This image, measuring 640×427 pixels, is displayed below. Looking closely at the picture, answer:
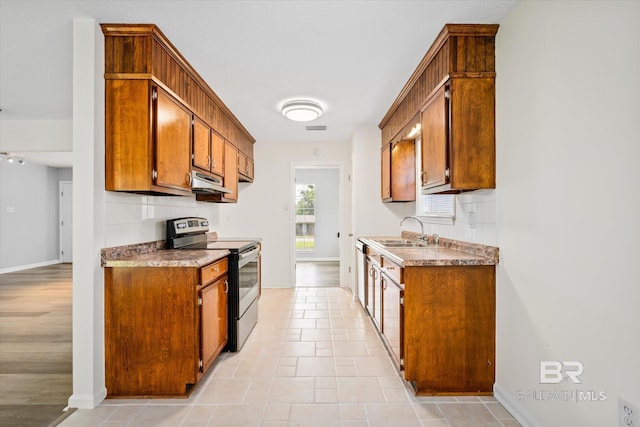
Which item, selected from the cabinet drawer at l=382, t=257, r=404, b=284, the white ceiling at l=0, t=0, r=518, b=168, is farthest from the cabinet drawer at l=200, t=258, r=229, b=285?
the white ceiling at l=0, t=0, r=518, b=168

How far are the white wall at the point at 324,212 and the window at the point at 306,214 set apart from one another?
0.28 ft

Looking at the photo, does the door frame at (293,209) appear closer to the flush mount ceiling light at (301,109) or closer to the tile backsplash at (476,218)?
the flush mount ceiling light at (301,109)

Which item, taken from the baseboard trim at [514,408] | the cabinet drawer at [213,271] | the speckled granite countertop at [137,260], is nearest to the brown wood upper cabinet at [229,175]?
the cabinet drawer at [213,271]

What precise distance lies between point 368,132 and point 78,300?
12.3 ft

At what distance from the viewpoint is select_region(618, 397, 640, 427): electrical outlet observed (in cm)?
126

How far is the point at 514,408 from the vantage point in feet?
6.51

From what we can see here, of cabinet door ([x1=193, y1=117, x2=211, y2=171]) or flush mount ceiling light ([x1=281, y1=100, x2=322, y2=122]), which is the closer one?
cabinet door ([x1=193, y1=117, x2=211, y2=171])

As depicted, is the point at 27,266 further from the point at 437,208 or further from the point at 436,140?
the point at 436,140

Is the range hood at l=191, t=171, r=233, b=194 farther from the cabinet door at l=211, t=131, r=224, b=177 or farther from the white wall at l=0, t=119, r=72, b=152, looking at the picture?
the white wall at l=0, t=119, r=72, b=152

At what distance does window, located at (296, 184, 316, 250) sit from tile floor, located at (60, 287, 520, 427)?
5576 millimetres

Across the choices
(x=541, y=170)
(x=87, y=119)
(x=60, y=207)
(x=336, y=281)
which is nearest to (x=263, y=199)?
(x=336, y=281)

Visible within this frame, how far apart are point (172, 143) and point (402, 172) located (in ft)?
8.30

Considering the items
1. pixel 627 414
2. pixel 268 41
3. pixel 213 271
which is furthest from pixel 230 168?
pixel 627 414

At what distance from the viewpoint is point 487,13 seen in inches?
80.7
